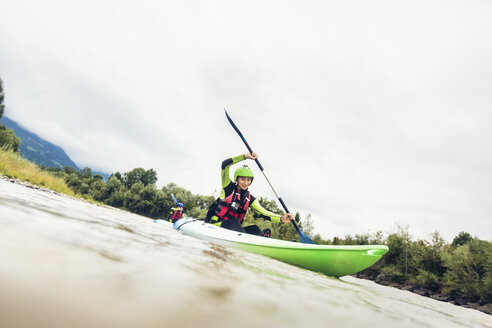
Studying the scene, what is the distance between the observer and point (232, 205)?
562 cm

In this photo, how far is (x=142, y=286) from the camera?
33.1 inches

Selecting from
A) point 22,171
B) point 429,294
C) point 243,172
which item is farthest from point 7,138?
point 429,294

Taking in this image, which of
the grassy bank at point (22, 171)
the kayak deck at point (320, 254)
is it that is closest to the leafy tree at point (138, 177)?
the grassy bank at point (22, 171)

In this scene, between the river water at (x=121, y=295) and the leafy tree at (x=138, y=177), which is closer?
the river water at (x=121, y=295)

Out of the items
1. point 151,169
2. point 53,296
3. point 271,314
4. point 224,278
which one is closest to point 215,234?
point 224,278

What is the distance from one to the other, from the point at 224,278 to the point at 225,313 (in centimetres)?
54

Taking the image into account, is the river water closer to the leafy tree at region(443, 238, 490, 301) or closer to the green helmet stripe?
the green helmet stripe

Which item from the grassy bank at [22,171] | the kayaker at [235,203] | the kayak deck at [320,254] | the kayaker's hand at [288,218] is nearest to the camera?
the kayak deck at [320,254]

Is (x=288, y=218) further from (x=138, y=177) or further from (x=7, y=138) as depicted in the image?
(x=138, y=177)

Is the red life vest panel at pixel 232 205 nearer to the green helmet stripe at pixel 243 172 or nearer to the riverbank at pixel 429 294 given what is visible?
the green helmet stripe at pixel 243 172

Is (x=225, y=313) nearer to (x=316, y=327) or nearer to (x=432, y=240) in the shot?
(x=316, y=327)

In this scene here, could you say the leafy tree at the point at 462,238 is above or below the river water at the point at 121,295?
above

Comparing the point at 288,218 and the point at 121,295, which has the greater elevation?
the point at 288,218

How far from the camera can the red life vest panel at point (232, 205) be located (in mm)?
5629
